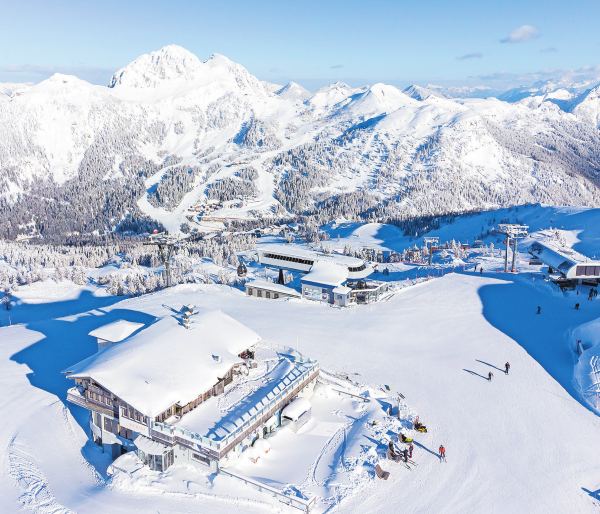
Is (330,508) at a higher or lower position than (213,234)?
higher

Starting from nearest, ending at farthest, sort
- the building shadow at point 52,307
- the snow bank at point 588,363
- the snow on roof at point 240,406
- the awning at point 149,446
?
1. the awning at point 149,446
2. the snow on roof at point 240,406
3. the snow bank at point 588,363
4. the building shadow at point 52,307

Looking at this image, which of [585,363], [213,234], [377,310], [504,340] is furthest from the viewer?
[213,234]

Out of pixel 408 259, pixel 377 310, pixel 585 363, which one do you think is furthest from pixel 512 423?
pixel 408 259

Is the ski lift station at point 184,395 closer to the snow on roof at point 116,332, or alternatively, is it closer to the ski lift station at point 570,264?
the snow on roof at point 116,332

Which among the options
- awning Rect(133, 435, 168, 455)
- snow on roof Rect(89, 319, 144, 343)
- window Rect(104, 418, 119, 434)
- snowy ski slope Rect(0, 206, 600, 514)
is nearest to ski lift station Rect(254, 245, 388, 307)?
snowy ski slope Rect(0, 206, 600, 514)

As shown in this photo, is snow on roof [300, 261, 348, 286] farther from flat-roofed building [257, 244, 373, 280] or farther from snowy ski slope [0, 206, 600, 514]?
snowy ski slope [0, 206, 600, 514]

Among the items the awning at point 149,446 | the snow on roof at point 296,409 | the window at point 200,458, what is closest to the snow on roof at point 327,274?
the snow on roof at point 296,409

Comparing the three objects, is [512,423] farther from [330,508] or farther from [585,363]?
[330,508]

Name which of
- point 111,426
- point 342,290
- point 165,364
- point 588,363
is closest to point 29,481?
point 111,426
